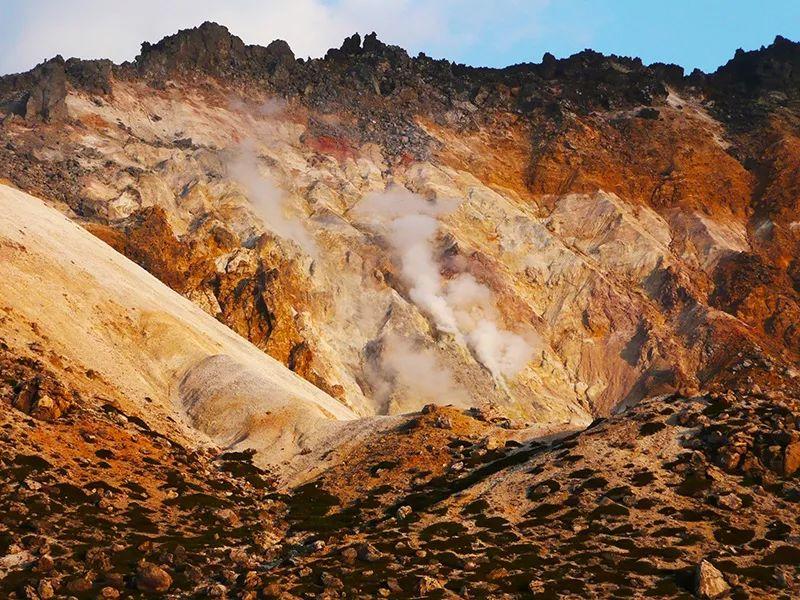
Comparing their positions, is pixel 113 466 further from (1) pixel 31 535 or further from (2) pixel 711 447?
(2) pixel 711 447

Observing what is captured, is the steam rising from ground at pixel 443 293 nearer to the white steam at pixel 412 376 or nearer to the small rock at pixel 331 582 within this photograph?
the white steam at pixel 412 376

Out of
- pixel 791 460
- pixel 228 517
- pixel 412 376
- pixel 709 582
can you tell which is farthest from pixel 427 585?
pixel 412 376

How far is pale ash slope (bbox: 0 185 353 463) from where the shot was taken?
86.6m

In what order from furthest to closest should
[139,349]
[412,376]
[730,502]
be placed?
1. [412,376]
2. [139,349]
3. [730,502]

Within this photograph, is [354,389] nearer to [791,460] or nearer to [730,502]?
[791,460]

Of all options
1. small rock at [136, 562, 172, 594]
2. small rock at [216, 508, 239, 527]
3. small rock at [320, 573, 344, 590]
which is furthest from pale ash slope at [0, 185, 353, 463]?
small rock at [136, 562, 172, 594]

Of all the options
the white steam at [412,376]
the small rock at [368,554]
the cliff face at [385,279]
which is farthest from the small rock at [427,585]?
the white steam at [412,376]

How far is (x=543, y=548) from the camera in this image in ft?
178

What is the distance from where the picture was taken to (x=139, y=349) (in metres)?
97.6

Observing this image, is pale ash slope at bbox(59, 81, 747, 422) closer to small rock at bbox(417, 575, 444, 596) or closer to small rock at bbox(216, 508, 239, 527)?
small rock at bbox(216, 508, 239, 527)

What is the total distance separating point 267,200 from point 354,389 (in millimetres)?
54121

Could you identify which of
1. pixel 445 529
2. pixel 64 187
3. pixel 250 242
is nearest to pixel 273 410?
pixel 445 529

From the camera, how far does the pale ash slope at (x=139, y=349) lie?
8656 cm

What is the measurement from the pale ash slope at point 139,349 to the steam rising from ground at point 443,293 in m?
60.2
